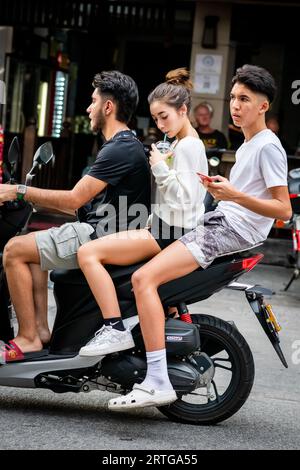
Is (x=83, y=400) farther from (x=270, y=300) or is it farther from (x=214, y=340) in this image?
(x=270, y=300)

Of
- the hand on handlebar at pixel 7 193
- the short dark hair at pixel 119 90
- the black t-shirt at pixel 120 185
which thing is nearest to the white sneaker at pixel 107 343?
the black t-shirt at pixel 120 185

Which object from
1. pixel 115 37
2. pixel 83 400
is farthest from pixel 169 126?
pixel 115 37

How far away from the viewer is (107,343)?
16.2 feet

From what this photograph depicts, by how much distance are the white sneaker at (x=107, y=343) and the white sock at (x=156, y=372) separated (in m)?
0.15

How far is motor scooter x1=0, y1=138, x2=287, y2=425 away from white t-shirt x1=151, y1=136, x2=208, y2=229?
0.95ft

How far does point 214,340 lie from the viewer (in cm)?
511

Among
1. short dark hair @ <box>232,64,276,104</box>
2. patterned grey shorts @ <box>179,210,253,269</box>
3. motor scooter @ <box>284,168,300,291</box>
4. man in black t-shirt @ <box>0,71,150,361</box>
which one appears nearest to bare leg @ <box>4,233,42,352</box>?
man in black t-shirt @ <box>0,71,150,361</box>

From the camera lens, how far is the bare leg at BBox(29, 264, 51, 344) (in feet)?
16.8

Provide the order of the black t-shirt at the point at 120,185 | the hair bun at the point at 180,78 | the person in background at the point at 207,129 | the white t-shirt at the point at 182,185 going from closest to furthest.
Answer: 1. the white t-shirt at the point at 182,185
2. the black t-shirt at the point at 120,185
3. the hair bun at the point at 180,78
4. the person in background at the point at 207,129

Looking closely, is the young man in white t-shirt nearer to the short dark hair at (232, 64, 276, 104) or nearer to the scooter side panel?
the short dark hair at (232, 64, 276, 104)

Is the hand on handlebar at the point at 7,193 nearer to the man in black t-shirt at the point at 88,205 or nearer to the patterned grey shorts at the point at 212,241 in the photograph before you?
the man in black t-shirt at the point at 88,205

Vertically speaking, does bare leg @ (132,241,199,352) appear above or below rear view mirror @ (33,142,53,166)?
below

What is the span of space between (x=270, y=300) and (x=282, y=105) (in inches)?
359

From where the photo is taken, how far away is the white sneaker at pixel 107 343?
16.2 ft
